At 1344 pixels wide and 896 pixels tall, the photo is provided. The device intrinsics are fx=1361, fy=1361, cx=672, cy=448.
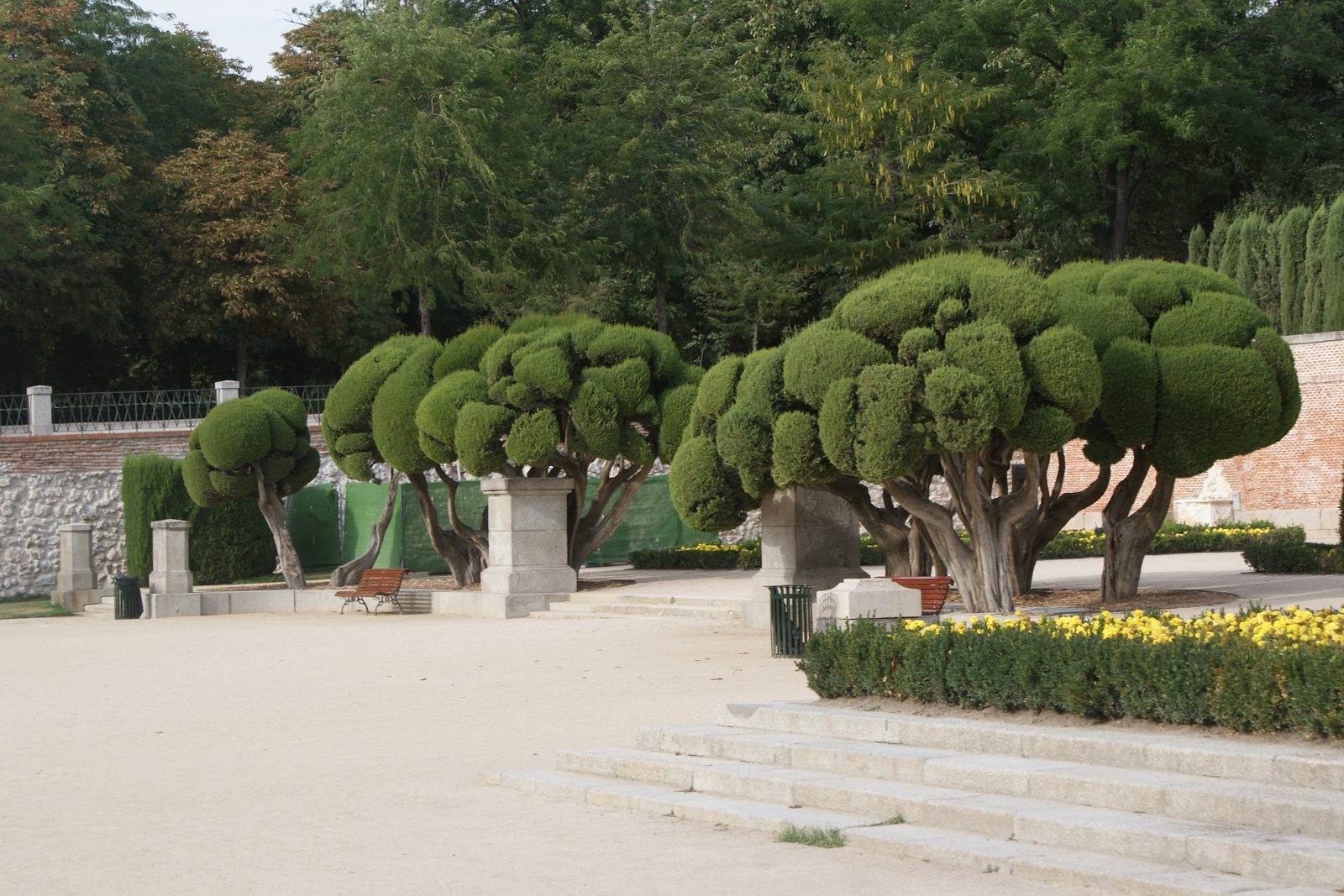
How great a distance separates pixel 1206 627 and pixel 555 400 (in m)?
14.6

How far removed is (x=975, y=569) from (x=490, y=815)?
951 cm

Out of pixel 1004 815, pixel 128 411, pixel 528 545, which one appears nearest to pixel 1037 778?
pixel 1004 815

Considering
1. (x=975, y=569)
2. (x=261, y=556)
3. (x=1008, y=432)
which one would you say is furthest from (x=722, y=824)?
(x=261, y=556)

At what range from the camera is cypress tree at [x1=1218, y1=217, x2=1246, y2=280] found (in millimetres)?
33719

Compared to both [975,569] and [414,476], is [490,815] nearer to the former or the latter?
[975,569]

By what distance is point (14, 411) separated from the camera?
117 ft

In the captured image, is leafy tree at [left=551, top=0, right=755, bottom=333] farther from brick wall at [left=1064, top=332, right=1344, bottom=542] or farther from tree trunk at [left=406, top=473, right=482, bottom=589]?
brick wall at [left=1064, top=332, right=1344, bottom=542]

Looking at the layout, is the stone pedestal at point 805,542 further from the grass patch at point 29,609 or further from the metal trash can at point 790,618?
the grass patch at point 29,609

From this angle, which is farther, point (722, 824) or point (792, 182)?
point (792, 182)

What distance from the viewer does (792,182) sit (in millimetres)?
35594

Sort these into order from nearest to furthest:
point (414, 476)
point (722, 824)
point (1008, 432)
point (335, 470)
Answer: point (722, 824) < point (1008, 432) < point (414, 476) < point (335, 470)

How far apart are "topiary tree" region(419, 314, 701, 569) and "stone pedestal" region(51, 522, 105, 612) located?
902cm

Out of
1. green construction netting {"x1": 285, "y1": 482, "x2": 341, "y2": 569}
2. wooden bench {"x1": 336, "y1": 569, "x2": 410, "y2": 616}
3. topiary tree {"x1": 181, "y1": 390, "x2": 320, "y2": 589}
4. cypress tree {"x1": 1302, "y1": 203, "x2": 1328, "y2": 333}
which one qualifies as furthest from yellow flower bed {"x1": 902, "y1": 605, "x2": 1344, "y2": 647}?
cypress tree {"x1": 1302, "y1": 203, "x2": 1328, "y2": 333}

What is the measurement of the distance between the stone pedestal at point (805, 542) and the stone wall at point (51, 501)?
2006cm
